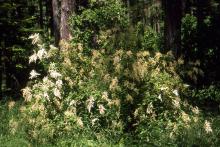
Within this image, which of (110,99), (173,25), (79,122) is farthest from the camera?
(173,25)

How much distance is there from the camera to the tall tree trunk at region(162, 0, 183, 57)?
14.7 meters

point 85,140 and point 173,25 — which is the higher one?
point 173,25

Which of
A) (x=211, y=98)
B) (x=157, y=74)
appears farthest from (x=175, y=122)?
(x=211, y=98)

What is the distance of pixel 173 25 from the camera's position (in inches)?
582

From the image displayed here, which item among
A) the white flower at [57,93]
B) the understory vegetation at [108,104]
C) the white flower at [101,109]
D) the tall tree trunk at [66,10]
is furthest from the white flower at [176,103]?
the tall tree trunk at [66,10]

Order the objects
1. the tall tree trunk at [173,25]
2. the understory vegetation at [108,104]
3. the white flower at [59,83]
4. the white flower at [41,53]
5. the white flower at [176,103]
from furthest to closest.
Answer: the tall tree trunk at [173,25] → the white flower at [41,53] → the white flower at [59,83] → the white flower at [176,103] → the understory vegetation at [108,104]

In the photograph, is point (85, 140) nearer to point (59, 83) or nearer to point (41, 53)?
point (59, 83)

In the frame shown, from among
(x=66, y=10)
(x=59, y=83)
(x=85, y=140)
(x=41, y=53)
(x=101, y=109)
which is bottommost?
(x=85, y=140)

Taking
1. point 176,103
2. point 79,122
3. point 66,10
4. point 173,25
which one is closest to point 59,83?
point 79,122

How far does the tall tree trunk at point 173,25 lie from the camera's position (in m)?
14.7

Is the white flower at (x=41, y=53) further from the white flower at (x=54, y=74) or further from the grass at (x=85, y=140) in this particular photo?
the grass at (x=85, y=140)

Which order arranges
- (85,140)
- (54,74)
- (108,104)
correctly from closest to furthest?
(85,140) → (108,104) → (54,74)

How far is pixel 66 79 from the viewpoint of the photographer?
1051 centimetres

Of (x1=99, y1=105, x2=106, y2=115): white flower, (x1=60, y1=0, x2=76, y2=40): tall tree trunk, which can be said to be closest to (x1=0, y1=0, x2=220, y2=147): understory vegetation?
(x1=99, y1=105, x2=106, y2=115): white flower
